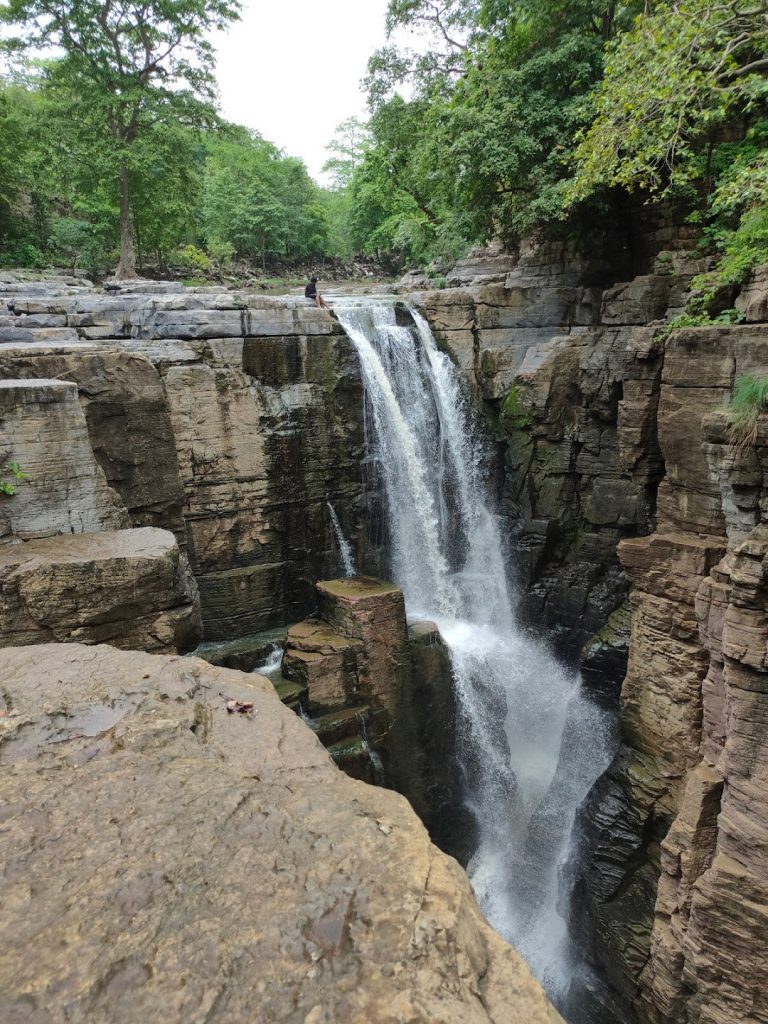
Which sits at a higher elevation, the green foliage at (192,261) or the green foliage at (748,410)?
the green foliage at (192,261)

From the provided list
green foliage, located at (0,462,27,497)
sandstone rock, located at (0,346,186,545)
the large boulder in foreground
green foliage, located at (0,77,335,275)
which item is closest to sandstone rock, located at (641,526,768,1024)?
the large boulder in foreground

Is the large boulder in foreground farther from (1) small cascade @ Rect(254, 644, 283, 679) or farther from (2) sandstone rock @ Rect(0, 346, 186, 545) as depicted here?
(1) small cascade @ Rect(254, 644, 283, 679)

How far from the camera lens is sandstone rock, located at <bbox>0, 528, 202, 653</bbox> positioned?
20.9 feet

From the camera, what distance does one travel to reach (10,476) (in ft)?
24.4

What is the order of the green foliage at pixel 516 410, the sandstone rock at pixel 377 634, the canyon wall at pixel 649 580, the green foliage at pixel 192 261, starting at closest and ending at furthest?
the canyon wall at pixel 649 580
the sandstone rock at pixel 377 634
the green foliage at pixel 516 410
the green foliage at pixel 192 261

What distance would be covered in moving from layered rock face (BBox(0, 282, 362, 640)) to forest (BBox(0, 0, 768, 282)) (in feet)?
17.6

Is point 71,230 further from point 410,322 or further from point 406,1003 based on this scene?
point 406,1003

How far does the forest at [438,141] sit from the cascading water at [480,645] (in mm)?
4151

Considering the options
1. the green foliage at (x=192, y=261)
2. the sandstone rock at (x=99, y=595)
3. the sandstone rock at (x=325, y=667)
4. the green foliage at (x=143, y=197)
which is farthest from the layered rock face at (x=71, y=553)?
the green foliage at (x=192, y=261)

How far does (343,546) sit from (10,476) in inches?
280

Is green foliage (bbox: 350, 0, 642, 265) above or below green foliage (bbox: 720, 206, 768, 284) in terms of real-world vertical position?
above

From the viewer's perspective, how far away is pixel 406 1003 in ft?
6.73

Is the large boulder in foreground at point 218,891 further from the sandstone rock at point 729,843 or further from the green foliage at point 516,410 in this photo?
the green foliage at point 516,410

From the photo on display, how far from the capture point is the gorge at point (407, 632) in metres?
2.56
